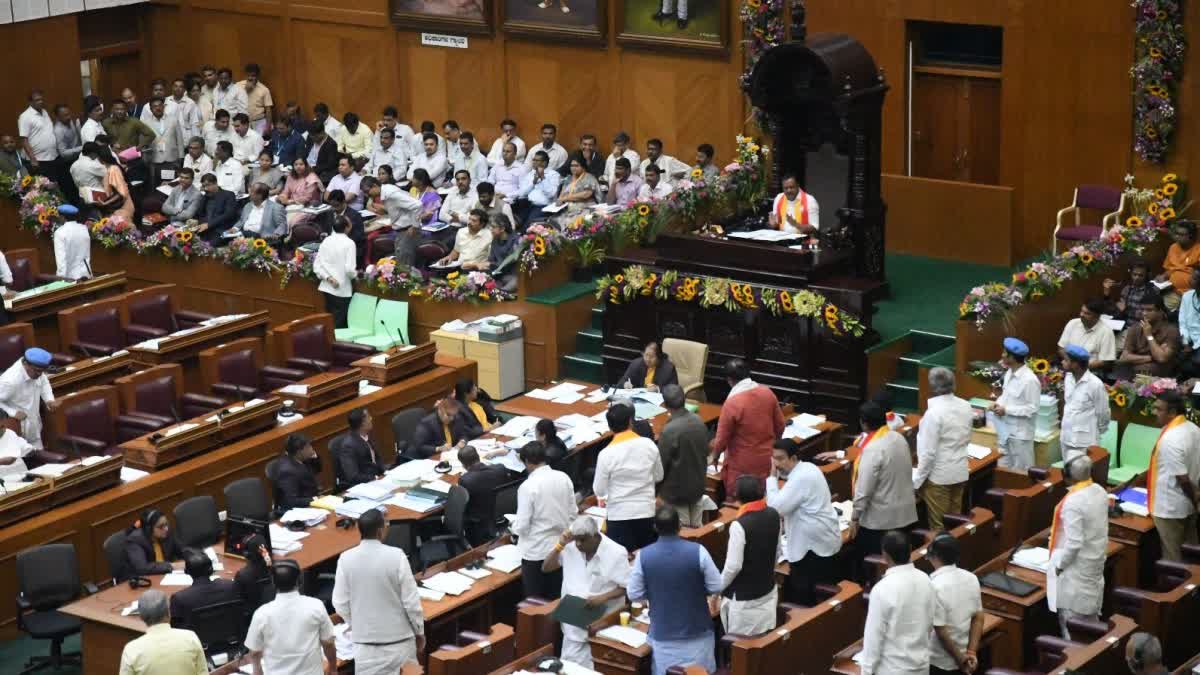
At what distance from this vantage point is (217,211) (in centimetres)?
2048

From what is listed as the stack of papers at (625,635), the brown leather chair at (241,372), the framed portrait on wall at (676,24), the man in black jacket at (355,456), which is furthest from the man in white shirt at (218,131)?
the stack of papers at (625,635)

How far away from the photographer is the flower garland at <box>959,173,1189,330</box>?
1577 cm

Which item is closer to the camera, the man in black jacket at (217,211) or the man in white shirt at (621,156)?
the man in white shirt at (621,156)

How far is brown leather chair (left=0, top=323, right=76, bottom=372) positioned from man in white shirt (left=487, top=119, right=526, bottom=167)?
230 inches

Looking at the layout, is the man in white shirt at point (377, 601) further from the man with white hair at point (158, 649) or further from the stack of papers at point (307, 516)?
the stack of papers at point (307, 516)

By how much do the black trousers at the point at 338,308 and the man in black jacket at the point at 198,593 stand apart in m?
7.47

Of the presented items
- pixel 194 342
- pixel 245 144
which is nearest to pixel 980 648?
pixel 194 342

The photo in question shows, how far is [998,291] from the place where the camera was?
51.7 ft

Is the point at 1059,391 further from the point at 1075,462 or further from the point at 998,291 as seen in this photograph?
the point at 1075,462

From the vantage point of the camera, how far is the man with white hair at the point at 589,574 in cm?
1078

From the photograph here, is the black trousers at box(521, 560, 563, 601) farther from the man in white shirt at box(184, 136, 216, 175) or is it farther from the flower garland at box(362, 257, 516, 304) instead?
the man in white shirt at box(184, 136, 216, 175)

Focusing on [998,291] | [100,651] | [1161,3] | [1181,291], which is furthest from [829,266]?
[100,651]

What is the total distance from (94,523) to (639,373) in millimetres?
4584

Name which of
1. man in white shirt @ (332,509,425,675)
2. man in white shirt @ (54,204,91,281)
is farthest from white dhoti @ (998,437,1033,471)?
man in white shirt @ (54,204,91,281)
